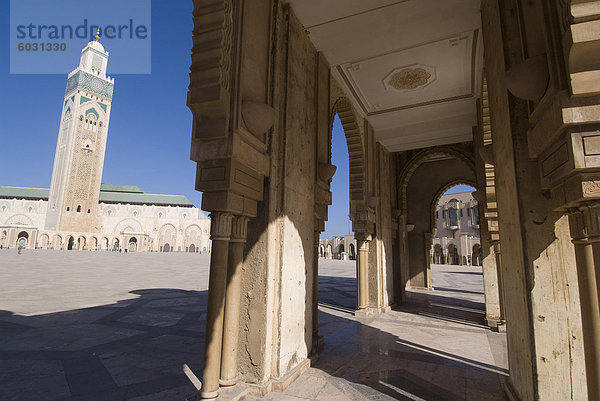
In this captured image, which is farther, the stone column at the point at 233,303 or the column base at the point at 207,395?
the stone column at the point at 233,303

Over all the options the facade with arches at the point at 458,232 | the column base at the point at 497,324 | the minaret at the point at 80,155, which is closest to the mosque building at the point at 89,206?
the minaret at the point at 80,155

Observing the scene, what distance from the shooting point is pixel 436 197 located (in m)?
11.9

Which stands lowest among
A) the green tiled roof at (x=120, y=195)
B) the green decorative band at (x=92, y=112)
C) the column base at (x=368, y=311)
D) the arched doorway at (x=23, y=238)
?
the column base at (x=368, y=311)

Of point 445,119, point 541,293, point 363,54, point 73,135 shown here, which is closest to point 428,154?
point 445,119

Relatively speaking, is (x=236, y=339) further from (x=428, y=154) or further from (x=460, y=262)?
(x=460, y=262)

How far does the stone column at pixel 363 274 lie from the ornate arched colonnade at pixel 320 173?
9.69ft

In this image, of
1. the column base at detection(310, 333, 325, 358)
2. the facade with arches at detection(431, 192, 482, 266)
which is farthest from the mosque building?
the column base at detection(310, 333, 325, 358)

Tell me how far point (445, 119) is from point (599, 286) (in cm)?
646

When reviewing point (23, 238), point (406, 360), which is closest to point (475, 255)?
point (406, 360)

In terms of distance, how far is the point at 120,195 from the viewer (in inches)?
2291

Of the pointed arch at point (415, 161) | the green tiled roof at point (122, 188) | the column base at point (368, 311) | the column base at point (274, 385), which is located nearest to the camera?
the column base at point (274, 385)

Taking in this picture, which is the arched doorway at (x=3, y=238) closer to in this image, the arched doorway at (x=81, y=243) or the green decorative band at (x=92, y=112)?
the arched doorway at (x=81, y=243)

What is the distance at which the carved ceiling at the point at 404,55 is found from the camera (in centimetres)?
416

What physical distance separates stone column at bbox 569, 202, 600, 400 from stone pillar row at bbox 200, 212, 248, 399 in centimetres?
250
